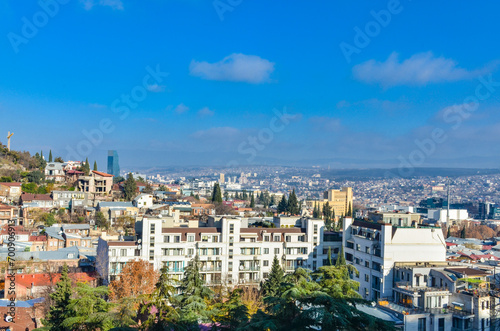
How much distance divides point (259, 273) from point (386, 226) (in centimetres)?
1125

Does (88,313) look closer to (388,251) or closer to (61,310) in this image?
(61,310)

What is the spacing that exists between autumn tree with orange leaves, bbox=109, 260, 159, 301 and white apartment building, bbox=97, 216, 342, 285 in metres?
3.18

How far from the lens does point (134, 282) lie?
28.6m

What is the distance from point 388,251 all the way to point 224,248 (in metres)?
12.5

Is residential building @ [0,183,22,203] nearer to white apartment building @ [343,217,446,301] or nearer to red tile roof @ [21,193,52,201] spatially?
red tile roof @ [21,193,52,201]

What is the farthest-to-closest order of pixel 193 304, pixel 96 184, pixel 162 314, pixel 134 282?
pixel 96 184 < pixel 134 282 < pixel 193 304 < pixel 162 314

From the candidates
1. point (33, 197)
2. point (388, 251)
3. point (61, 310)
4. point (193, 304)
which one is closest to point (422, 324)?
point (388, 251)

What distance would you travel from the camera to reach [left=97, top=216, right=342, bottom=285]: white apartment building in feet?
110

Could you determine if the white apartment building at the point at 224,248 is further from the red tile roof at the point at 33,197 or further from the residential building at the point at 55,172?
the residential building at the point at 55,172

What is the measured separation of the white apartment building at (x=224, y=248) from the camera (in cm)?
3366

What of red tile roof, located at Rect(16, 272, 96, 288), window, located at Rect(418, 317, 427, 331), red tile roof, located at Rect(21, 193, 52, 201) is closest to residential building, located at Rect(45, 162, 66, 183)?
red tile roof, located at Rect(21, 193, 52, 201)

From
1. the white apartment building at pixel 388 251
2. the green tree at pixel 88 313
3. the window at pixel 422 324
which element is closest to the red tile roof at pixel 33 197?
the white apartment building at pixel 388 251

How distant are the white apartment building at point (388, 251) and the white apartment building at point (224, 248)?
5537mm

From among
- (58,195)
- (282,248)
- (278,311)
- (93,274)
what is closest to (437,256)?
(282,248)
